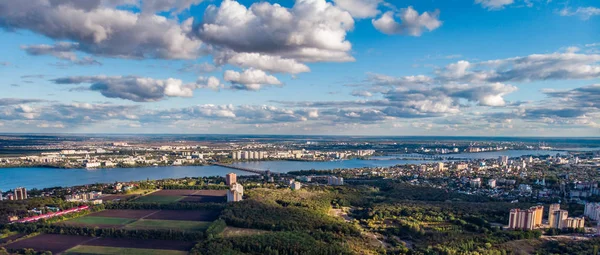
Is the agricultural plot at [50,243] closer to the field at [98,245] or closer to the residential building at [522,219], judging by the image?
the field at [98,245]

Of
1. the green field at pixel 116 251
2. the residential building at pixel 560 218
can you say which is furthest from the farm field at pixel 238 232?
the residential building at pixel 560 218

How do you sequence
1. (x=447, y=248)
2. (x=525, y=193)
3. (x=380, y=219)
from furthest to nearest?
(x=525, y=193) → (x=380, y=219) → (x=447, y=248)

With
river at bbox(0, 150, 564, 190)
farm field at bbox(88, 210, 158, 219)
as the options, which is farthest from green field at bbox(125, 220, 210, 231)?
river at bbox(0, 150, 564, 190)

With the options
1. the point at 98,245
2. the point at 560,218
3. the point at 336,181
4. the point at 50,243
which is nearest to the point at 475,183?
the point at 336,181

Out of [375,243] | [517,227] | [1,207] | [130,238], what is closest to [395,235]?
[375,243]

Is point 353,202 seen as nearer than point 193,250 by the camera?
No

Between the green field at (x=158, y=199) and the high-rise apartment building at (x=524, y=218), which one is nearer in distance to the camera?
the high-rise apartment building at (x=524, y=218)

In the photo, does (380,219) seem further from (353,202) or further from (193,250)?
(193,250)
